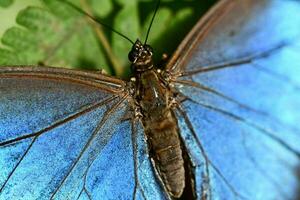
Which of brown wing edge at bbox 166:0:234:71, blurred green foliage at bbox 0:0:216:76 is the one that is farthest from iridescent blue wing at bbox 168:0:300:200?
blurred green foliage at bbox 0:0:216:76

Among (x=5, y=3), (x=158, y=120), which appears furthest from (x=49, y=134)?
(x=5, y=3)

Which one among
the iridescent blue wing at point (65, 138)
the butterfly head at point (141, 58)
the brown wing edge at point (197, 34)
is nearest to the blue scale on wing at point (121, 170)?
the iridescent blue wing at point (65, 138)

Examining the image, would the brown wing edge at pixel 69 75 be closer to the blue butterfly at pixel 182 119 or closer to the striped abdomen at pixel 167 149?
the blue butterfly at pixel 182 119

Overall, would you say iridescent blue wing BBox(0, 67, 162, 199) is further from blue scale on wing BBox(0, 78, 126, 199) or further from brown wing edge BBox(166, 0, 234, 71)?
brown wing edge BBox(166, 0, 234, 71)

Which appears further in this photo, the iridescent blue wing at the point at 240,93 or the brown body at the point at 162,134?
the iridescent blue wing at the point at 240,93

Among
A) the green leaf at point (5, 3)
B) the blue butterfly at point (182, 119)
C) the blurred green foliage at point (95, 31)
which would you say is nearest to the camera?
the blue butterfly at point (182, 119)

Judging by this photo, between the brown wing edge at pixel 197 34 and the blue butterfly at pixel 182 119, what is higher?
the brown wing edge at pixel 197 34

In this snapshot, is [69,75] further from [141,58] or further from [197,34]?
[197,34]
